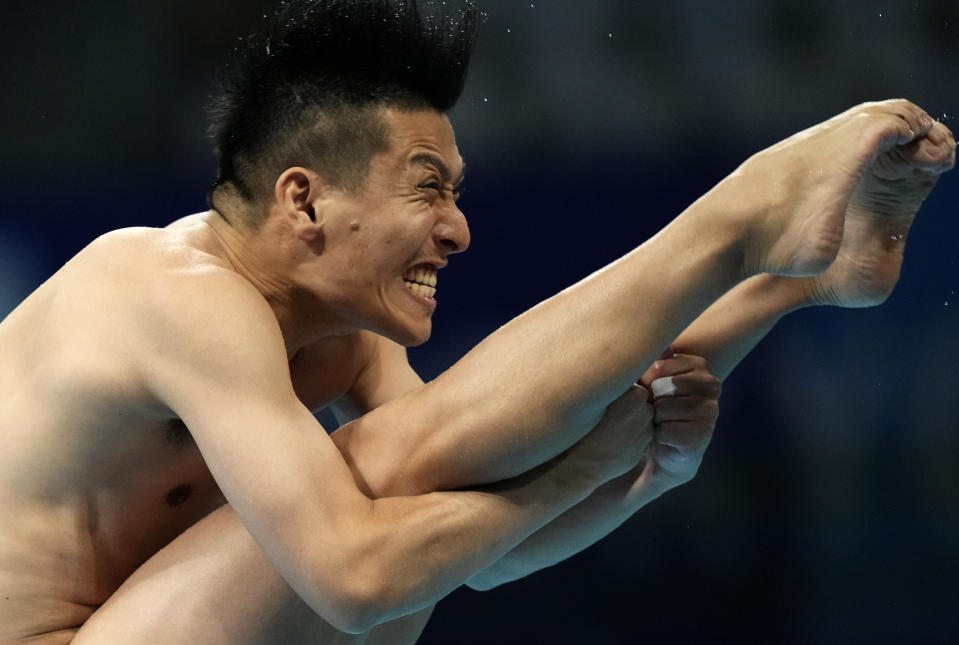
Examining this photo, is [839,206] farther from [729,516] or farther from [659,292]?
[729,516]

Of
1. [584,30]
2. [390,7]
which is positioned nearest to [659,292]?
[390,7]

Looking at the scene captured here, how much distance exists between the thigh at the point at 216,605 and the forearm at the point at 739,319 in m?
0.53

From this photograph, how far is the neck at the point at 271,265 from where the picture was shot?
1348 mm

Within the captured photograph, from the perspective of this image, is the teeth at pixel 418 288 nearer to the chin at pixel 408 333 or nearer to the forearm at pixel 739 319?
the chin at pixel 408 333

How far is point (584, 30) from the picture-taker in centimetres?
241

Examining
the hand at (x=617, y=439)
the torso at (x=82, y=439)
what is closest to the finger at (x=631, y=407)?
the hand at (x=617, y=439)

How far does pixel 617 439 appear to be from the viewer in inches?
50.2

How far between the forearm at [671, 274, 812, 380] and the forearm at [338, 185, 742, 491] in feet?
0.74

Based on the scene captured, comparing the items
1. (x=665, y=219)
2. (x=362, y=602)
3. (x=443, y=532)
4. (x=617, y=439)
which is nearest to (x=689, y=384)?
(x=617, y=439)

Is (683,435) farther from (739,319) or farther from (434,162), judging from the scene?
(434,162)

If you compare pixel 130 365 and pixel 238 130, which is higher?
pixel 238 130

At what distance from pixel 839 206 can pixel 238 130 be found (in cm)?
67

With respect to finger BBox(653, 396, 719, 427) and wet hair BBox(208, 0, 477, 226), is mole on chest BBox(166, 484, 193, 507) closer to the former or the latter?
wet hair BBox(208, 0, 477, 226)

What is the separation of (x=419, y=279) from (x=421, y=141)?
0.51 feet
